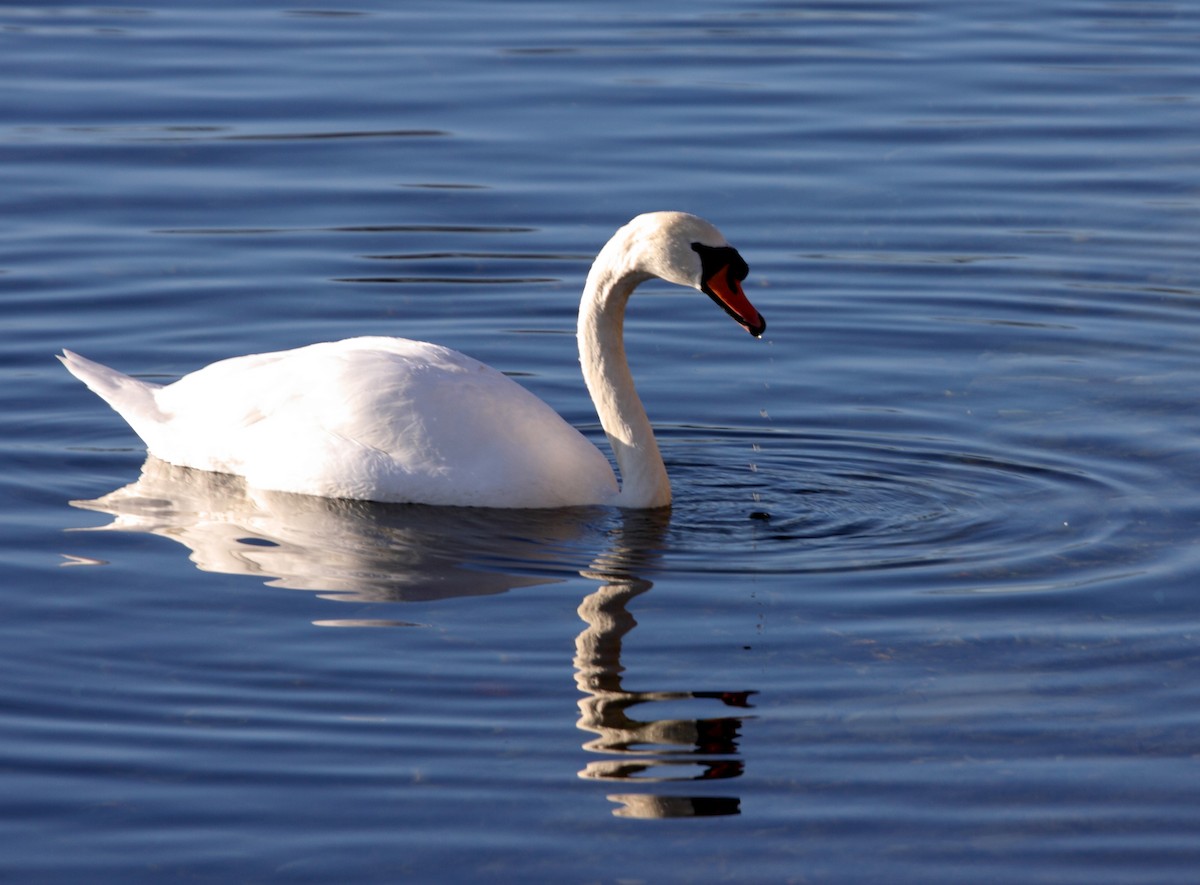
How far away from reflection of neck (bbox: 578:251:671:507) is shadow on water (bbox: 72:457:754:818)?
0.15 meters

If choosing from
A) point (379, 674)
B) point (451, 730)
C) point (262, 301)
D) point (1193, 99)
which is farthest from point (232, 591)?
point (1193, 99)

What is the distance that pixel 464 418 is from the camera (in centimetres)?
943

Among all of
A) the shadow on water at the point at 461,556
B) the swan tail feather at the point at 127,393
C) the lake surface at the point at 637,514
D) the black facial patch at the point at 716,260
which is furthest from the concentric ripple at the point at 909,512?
the swan tail feather at the point at 127,393


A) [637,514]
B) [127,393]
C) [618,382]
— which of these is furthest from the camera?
[127,393]

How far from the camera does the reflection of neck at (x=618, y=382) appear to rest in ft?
31.2

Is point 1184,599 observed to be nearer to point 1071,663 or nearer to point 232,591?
point 1071,663

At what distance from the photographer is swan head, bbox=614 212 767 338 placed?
359 inches

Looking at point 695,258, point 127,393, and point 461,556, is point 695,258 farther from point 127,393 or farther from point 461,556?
point 127,393

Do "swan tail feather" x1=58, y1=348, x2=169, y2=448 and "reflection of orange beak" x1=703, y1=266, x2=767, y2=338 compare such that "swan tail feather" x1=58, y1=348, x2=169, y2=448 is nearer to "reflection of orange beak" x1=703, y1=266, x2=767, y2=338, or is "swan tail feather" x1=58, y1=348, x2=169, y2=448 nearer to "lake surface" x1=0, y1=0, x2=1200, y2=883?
"lake surface" x1=0, y1=0, x2=1200, y2=883

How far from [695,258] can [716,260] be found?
0.09m

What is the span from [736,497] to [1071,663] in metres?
2.27

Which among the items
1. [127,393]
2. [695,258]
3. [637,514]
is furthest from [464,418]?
[127,393]

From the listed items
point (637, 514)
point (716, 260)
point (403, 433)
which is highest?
point (716, 260)

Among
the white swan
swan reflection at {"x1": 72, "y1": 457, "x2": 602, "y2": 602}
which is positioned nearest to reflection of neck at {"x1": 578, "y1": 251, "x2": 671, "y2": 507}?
the white swan
